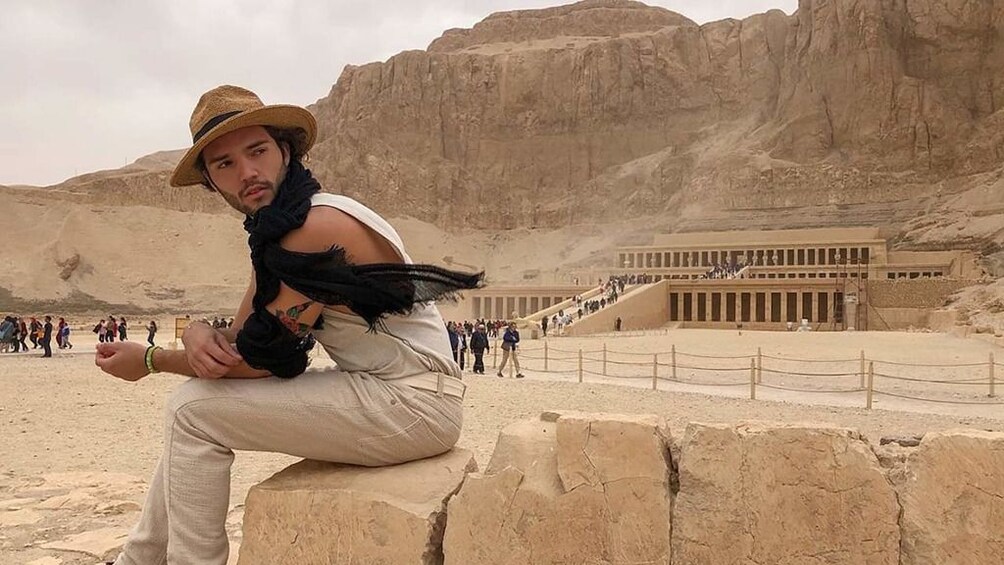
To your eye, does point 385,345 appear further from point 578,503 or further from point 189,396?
point 578,503

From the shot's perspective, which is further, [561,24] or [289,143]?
[561,24]

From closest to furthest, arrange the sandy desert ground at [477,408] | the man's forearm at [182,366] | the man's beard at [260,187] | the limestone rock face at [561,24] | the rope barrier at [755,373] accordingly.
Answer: the man's forearm at [182,366] < the man's beard at [260,187] < the sandy desert ground at [477,408] < the rope barrier at [755,373] < the limestone rock face at [561,24]

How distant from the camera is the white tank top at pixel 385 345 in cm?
237

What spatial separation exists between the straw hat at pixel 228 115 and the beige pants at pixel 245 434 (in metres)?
0.72

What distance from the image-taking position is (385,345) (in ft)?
7.88

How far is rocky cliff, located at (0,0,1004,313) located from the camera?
188ft

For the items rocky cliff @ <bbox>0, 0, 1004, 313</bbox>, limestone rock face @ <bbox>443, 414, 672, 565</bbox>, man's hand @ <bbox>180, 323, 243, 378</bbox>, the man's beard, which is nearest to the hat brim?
the man's beard

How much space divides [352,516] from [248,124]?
3.97ft

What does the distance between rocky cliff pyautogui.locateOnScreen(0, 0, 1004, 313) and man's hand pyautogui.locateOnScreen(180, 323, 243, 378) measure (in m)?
47.2

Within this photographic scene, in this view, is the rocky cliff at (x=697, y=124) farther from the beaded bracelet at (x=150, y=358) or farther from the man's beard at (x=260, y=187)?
the beaded bracelet at (x=150, y=358)

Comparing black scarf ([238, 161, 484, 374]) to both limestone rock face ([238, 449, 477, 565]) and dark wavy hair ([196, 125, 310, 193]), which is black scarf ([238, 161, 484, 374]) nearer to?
dark wavy hair ([196, 125, 310, 193])

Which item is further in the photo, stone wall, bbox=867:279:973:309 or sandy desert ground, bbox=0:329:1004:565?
stone wall, bbox=867:279:973:309

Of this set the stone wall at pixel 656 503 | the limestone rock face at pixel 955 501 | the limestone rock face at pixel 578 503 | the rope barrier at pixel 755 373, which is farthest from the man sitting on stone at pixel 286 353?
the rope barrier at pixel 755 373

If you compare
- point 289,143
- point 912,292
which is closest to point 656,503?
point 289,143
